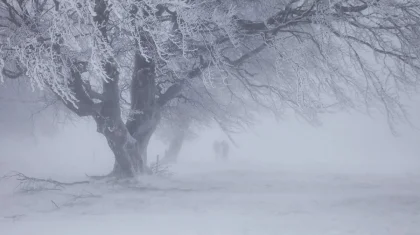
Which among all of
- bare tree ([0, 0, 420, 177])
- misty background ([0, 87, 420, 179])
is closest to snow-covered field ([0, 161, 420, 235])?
bare tree ([0, 0, 420, 177])

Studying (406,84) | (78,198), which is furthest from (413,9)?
(78,198)

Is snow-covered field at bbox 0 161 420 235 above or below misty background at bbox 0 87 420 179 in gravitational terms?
below

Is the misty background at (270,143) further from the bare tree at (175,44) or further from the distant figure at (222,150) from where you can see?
the bare tree at (175,44)

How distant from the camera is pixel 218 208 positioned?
646 cm

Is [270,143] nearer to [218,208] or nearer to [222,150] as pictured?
[222,150]

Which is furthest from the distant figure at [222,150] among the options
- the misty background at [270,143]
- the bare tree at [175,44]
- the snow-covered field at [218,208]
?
the snow-covered field at [218,208]

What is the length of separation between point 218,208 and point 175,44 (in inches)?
151

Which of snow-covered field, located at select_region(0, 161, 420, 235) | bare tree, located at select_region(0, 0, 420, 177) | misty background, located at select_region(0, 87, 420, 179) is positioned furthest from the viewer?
misty background, located at select_region(0, 87, 420, 179)

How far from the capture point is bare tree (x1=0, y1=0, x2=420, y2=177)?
662 cm

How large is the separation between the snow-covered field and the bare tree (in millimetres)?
1710

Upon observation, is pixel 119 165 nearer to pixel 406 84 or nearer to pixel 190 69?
pixel 190 69

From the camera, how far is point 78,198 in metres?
7.45

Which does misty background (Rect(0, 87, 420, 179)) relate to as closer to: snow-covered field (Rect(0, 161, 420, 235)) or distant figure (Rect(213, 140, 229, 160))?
distant figure (Rect(213, 140, 229, 160))

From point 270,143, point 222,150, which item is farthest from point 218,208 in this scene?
point 270,143
